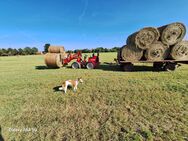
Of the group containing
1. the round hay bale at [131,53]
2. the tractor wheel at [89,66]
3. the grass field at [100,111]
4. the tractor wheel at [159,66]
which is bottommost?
the grass field at [100,111]

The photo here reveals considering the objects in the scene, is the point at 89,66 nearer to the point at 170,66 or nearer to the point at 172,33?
the point at 170,66

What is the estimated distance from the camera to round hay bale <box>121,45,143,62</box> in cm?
894

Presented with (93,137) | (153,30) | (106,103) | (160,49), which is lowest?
(93,137)

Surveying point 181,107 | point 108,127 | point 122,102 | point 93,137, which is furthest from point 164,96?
point 93,137

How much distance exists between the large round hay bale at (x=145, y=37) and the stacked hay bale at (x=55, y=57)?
6.08m

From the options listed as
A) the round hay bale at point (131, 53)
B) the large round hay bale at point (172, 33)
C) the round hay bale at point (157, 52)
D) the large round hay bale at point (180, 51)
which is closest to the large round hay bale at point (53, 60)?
the round hay bale at point (131, 53)

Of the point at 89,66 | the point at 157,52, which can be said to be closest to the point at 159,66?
the point at 157,52

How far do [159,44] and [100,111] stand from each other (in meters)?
6.07

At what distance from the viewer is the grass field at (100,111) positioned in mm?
Result: 3648

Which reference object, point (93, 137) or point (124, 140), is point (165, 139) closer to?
point (124, 140)

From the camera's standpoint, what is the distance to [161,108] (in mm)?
4555

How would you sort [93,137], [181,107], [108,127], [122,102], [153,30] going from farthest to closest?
[153,30]
[122,102]
[181,107]
[108,127]
[93,137]

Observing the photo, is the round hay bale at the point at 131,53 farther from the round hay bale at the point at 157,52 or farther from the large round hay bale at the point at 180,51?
the large round hay bale at the point at 180,51

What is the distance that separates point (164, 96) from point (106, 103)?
83.6 inches
